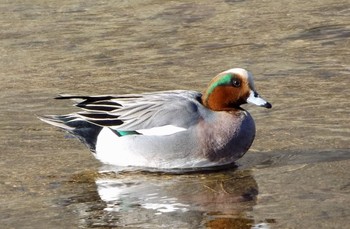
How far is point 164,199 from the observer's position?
6.66 meters

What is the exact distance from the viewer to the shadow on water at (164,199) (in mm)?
6242

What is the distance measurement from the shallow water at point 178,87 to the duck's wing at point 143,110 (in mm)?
299

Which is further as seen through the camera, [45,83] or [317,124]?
[45,83]

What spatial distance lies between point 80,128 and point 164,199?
113 cm

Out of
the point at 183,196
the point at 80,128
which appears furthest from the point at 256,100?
the point at 80,128

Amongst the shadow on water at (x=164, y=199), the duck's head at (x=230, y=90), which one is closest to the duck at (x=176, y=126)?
the duck's head at (x=230, y=90)

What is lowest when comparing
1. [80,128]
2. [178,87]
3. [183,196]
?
[178,87]

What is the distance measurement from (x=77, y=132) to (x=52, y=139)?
1.54 feet

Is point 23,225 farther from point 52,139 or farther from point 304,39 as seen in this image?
point 304,39

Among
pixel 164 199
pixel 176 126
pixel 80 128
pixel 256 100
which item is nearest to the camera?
pixel 164 199

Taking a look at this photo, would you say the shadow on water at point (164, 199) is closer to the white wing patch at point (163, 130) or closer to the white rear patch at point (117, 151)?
the white rear patch at point (117, 151)

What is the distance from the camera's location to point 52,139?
26.2 feet

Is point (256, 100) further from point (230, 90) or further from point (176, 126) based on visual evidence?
point (176, 126)

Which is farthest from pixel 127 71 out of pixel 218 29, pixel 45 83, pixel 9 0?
pixel 9 0
